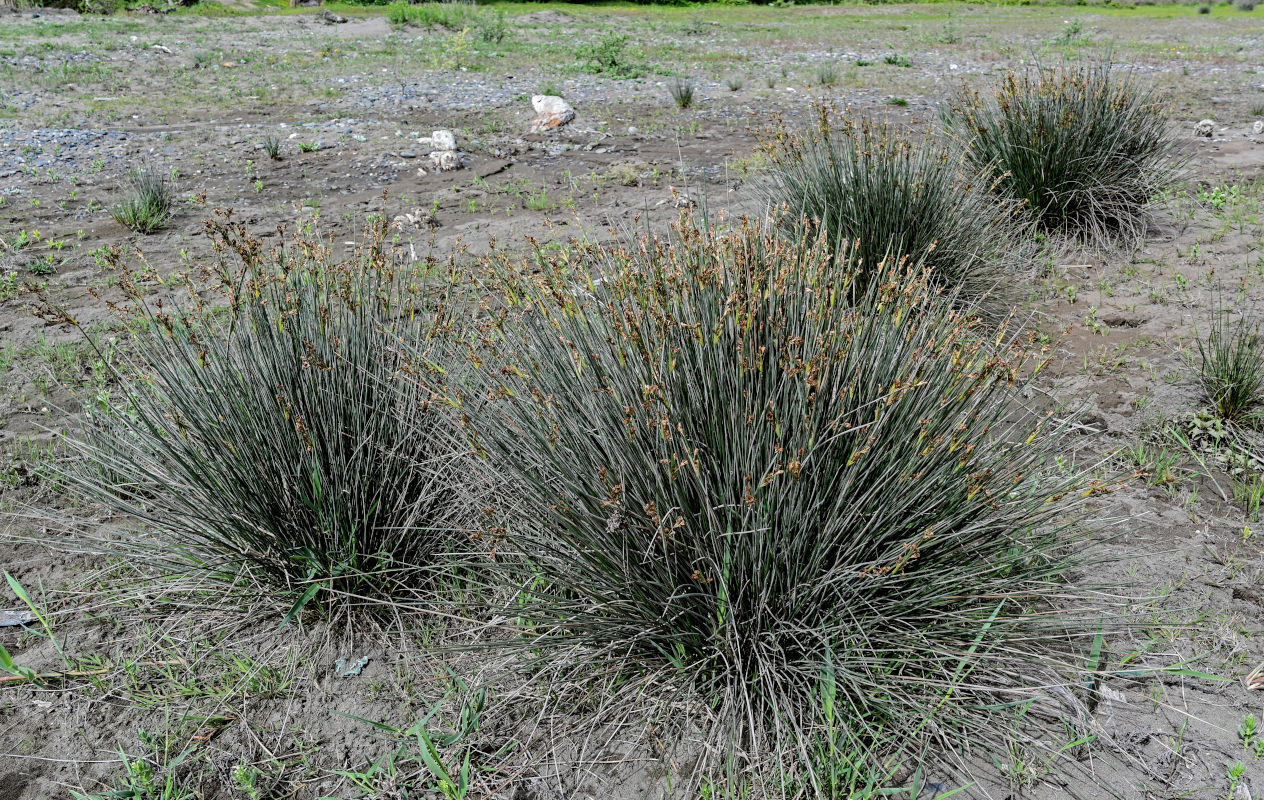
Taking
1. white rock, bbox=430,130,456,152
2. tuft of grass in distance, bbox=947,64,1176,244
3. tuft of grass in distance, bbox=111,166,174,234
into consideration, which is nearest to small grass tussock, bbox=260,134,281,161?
white rock, bbox=430,130,456,152

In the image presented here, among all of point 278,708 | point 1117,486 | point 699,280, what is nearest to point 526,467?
point 699,280

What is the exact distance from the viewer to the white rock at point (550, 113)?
30.6ft

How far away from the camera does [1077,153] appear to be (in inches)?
208

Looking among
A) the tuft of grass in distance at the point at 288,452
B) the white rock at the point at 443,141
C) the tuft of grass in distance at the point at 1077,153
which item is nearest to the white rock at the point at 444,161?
the white rock at the point at 443,141

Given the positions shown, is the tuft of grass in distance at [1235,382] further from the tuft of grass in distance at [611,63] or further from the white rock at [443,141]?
the tuft of grass in distance at [611,63]

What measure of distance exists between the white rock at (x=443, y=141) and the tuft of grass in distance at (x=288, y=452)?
18.9ft

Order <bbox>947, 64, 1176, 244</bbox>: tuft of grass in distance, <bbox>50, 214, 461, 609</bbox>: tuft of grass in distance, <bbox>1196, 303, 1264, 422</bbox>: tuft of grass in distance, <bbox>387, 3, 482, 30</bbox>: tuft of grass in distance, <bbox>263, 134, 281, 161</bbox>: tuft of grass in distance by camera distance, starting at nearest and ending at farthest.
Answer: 1. <bbox>50, 214, 461, 609</bbox>: tuft of grass in distance
2. <bbox>1196, 303, 1264, 422</bbox>: tuft of grass in distance
3. <bbox>947, 64, 1176, 244</bbox>: tuft of grass in distance
4. <bbox>263, 134, 281, 161</bbox>: tuft of grass in distance
5. <bbox>387, 3, 482, 30</bbox>: tuft of grass in distance

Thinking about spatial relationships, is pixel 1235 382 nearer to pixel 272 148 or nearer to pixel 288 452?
pixel 288 452

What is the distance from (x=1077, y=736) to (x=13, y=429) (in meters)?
4.43

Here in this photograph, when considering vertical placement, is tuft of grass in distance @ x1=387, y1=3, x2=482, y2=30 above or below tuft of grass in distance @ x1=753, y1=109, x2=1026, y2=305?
above

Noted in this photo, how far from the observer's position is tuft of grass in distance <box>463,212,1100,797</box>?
195cm

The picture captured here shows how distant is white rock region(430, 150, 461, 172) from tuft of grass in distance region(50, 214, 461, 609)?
5.23 meters

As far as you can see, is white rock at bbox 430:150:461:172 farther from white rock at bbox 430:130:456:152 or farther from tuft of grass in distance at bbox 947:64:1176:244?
tuft of grass in distance at bbox 947:64:1176:244

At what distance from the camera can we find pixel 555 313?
97.8 inches
